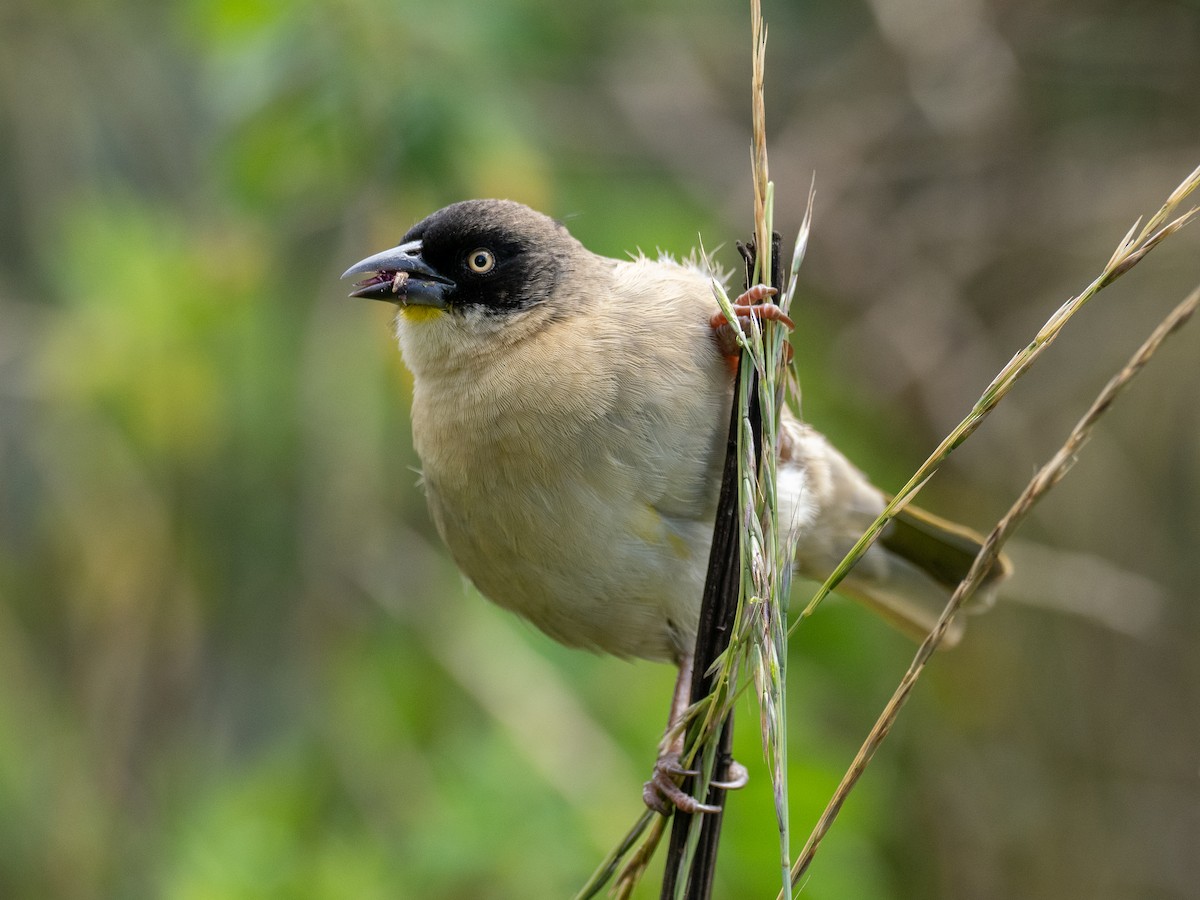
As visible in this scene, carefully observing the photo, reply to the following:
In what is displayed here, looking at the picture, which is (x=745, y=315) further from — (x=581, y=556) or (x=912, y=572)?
(x=912, y=572)

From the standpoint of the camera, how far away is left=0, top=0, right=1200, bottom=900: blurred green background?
12.9 ft

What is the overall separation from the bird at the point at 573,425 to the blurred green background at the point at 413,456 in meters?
0.84

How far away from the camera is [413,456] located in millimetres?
4965

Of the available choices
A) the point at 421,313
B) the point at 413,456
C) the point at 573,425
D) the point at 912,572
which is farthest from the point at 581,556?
the point at 413,456

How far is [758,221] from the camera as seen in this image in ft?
6.73

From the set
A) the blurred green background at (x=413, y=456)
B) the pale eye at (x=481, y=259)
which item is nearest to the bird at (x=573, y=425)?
the pale eye at (x=481, y=259)

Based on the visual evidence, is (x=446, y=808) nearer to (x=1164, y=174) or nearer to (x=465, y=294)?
(x=465, y=294)

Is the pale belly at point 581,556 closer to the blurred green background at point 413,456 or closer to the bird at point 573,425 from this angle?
the bird at point 573,425

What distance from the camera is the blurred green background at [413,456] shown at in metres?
3.92

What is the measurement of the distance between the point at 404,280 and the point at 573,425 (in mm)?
636

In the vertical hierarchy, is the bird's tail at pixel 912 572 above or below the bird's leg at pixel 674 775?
above

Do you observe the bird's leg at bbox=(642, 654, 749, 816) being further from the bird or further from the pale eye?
the pale eye

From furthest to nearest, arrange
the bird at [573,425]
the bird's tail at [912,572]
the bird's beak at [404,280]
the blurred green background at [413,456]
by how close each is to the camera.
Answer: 1. the blurred green background at [413,456]
2. the bird's tail at [912,572]
3. the bird's beak at [404,280]
4. the bird at [573,425]

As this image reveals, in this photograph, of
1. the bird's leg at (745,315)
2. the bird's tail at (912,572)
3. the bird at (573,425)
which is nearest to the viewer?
the bird's leg at (745,315)
